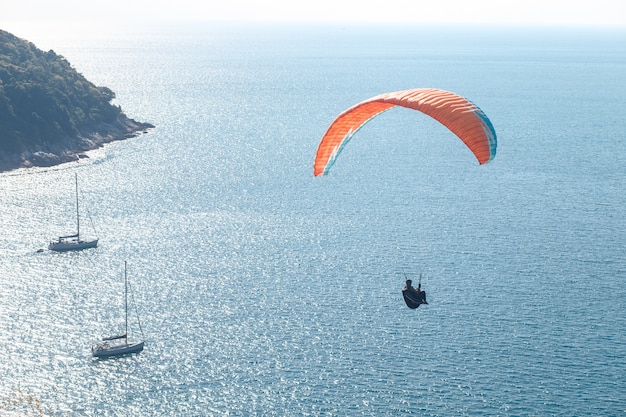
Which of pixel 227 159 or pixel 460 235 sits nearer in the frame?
pixel 460 235

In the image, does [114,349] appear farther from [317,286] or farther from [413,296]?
[413,296]

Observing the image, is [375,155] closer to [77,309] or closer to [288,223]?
[288,223]

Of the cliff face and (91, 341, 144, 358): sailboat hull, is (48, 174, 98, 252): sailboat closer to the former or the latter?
(91, 341, 144, 358): sailboat hull

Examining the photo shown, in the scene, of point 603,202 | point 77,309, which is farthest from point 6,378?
point 603,202

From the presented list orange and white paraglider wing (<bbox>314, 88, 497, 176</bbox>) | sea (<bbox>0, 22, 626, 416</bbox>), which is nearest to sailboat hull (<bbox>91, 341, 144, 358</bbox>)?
sea (<bbox>0, 22, 626, 416</bbox>)

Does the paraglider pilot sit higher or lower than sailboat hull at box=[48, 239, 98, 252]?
higher

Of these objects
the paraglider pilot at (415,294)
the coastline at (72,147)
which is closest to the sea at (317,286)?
the coastline at (72,147)

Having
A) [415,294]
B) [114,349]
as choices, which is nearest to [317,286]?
[114,349]
